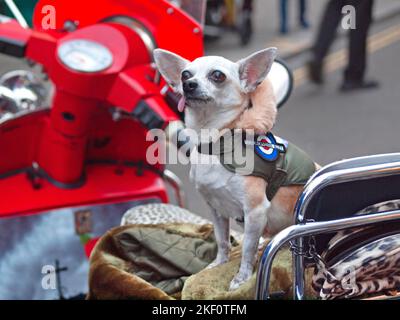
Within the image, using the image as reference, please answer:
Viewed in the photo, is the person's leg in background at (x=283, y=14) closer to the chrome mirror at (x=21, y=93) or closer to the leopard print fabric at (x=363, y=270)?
the chrome mirror at (x=21, y=93)

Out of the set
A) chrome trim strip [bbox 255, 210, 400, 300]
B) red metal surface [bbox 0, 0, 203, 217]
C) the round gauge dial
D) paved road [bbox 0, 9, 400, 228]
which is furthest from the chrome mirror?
chrome trim strip [bbox 255, 210, 400, 300]

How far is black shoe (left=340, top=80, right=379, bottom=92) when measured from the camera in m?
7.09

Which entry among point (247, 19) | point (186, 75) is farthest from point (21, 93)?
point (247, 19)

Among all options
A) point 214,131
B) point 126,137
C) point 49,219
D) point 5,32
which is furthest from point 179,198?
point 214,131

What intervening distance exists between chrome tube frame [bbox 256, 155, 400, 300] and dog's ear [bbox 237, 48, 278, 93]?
0.30 metres

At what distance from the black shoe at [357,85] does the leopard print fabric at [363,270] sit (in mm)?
5080

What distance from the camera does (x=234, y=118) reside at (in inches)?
84.8

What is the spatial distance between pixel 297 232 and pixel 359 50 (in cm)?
530

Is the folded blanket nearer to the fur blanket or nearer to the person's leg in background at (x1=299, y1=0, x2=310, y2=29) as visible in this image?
the fur blanket

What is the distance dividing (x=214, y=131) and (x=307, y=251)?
0.41 metres

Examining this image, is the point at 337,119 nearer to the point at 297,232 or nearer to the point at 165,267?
the point at 165,267

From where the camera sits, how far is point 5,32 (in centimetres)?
288

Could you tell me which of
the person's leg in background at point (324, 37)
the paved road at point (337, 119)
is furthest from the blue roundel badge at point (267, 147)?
the person's leg in background at point (324, 37)

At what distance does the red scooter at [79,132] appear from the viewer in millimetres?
2797
